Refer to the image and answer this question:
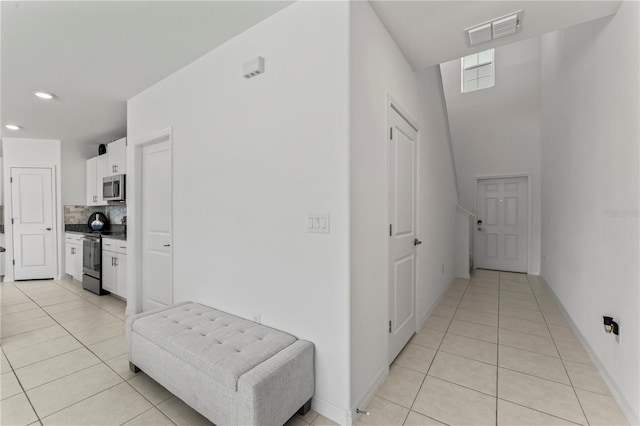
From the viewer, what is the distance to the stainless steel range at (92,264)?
14.0 feet

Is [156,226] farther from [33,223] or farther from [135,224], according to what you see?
[33,223]

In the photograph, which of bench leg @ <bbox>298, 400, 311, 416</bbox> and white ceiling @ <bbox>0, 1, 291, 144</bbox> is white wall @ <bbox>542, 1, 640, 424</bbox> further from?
white ceiling @ <bbox>0, 1, 291, 144</bbox>

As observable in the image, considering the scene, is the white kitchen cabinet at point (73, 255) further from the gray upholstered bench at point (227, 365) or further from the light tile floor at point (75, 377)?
the gray upholstered bench at point (227, 365)

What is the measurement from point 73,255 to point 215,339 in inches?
196

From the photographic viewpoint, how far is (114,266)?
3.99 metres

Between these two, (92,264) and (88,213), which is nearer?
(92,264)

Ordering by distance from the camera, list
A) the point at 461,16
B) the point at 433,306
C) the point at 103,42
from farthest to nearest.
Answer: the point at 433,306, the point at 103,42, the point at 461,16

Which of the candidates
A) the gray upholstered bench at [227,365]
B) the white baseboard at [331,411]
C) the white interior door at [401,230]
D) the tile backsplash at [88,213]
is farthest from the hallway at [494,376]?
the tile backsplash at [88,213]

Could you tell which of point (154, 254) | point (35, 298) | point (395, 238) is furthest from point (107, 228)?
point (395, 238)

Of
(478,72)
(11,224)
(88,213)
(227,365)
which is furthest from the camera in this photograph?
(478,72)

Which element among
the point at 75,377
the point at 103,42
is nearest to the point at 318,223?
the point at 75,377

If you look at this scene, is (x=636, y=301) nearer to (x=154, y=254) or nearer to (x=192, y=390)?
(x=192, y=390)

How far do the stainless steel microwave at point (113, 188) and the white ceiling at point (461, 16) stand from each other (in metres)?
4.15

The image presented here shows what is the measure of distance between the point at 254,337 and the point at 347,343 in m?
0.60
